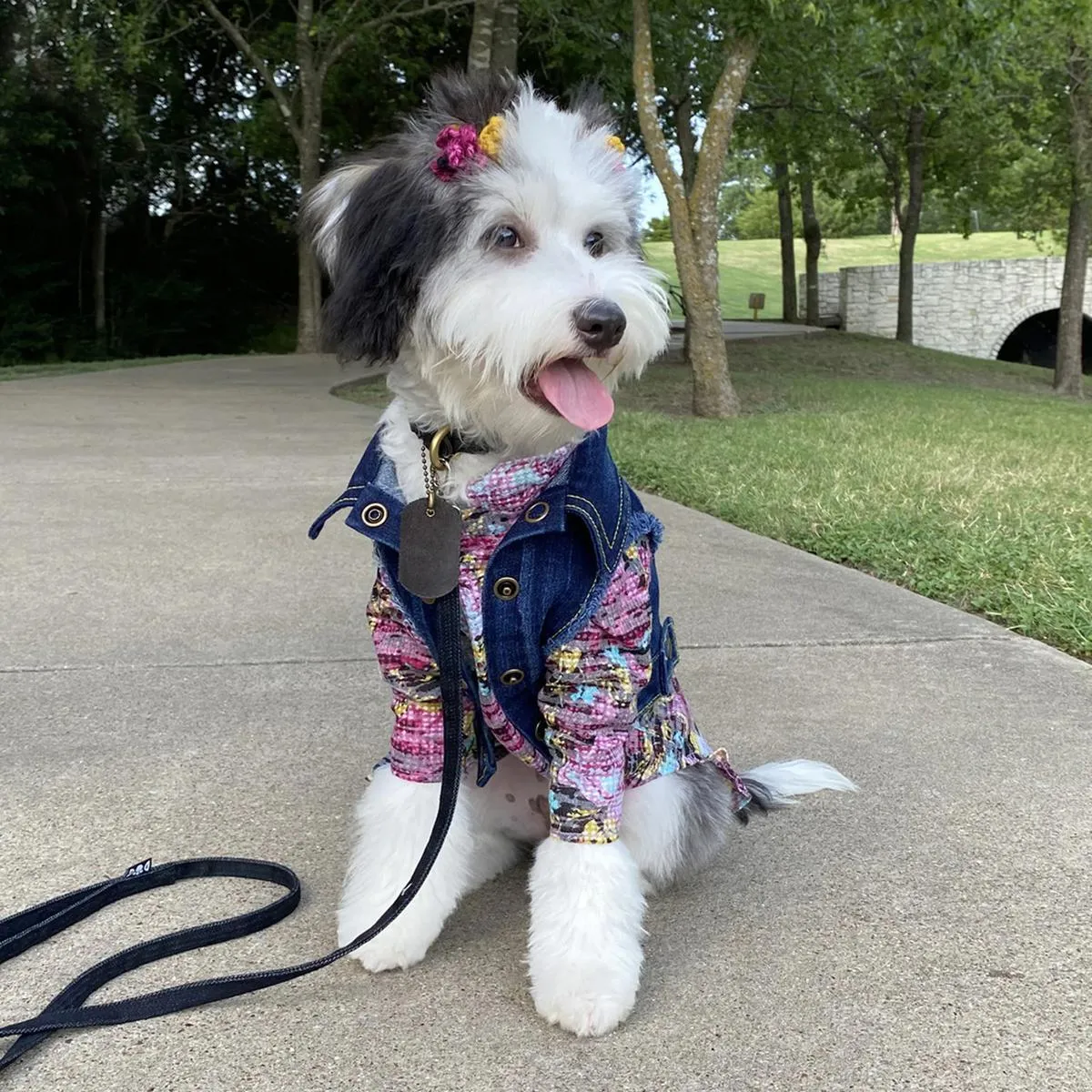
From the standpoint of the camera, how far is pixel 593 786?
2.00 m

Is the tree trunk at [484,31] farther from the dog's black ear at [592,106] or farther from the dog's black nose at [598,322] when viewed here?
the dog's black nose at [598,322]

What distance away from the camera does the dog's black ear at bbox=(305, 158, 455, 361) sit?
1.93 metres

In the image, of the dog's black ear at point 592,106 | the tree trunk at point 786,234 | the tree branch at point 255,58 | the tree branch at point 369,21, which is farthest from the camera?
the tree trunk at point 786,234

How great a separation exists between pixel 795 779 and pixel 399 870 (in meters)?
1.03

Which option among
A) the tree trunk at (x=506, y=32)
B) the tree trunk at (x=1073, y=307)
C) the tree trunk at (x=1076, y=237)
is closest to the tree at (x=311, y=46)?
the tree trunk at (x=506, y=32)

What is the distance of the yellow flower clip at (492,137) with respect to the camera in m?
1.92

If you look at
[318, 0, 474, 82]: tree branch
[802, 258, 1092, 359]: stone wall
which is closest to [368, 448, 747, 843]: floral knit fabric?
[318, 0, 474, 82]: tree branch

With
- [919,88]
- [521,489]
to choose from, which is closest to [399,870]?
[521,489]

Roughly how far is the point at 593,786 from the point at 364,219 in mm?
1155

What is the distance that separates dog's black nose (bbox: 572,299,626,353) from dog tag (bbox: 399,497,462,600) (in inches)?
16.4

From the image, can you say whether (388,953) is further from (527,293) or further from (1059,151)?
(1059,151)

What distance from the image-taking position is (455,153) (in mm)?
1903

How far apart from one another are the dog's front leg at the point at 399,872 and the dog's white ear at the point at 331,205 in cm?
108

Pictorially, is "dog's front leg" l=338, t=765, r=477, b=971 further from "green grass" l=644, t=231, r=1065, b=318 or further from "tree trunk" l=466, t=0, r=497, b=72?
"green grass" l=644, t=231, r=1065, b=318
